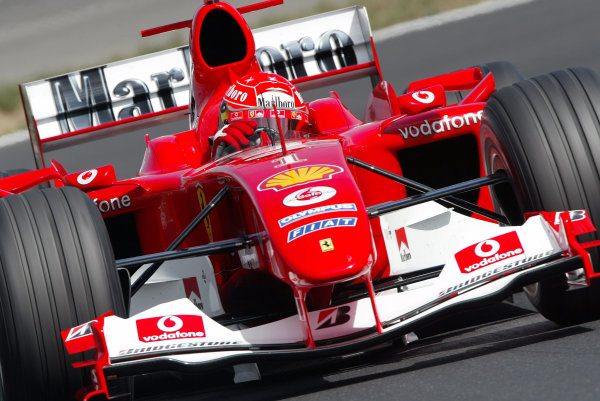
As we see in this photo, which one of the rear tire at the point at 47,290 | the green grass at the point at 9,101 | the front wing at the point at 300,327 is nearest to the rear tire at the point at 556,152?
the front wing at the point at 300,327

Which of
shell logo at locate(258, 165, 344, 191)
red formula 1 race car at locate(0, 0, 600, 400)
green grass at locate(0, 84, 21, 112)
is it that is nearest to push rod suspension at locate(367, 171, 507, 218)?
red formula 1 race car at locate(0, 0, 600, 400)

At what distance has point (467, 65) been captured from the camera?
50.6 feet

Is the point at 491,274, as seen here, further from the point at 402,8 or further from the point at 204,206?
the point at 402,8

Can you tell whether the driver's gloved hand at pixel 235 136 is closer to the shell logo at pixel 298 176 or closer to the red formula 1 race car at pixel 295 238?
the red formula 1 race car at pixel 295 238

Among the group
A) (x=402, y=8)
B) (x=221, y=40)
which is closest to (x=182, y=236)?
(x=221, y=40)

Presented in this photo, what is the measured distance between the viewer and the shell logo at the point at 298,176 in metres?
4.05

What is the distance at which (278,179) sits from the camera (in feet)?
13.6

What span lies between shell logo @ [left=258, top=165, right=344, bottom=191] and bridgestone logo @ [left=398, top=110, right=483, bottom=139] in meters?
1.10

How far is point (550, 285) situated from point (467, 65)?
1172 centimetres

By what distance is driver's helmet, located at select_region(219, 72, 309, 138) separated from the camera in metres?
5.34

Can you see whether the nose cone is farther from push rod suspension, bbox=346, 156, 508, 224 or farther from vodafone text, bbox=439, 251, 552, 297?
push rod suspension, bbox=346, 156, 508, 224

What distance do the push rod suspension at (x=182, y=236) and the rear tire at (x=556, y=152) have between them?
1330 millimetres

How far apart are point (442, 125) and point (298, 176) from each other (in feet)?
4.25

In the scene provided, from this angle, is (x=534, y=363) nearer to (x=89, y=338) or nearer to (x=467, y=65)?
(x=89, y=338)
